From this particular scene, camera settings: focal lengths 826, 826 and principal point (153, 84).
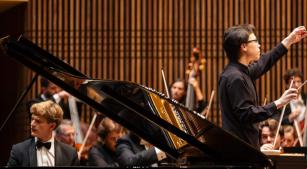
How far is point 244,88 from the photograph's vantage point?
Answer: 175 inches

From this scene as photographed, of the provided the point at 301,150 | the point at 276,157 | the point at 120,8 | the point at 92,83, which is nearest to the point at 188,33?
the point at 120,8

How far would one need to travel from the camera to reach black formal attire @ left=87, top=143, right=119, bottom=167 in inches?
219

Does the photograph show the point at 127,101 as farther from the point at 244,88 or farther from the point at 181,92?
the point at 181,92

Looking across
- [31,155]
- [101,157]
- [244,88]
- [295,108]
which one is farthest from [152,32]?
[244,88]

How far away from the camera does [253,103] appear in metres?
4.44

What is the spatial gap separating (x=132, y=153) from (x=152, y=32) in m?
3.79

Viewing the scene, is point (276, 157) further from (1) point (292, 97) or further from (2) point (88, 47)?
(2) point (88, 47)

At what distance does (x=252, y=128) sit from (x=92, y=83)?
1.28 m

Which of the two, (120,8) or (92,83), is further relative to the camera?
(120,8)

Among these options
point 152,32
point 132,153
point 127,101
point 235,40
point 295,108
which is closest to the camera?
point 127,101

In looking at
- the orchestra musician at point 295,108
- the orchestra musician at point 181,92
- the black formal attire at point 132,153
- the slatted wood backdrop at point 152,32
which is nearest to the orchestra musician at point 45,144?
the black formal attire at point 132,153

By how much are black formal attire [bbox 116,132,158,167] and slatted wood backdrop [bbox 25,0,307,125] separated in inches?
135

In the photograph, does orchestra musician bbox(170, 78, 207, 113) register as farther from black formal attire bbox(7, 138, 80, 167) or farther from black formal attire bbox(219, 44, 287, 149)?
black formal attire bbox(219, 44, 287, 149)

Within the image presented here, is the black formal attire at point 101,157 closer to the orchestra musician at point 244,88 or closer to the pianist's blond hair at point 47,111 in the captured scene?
the pianist's blond hair at point 47,111
